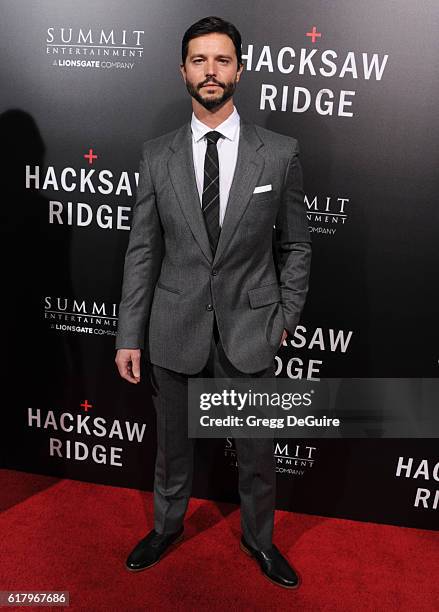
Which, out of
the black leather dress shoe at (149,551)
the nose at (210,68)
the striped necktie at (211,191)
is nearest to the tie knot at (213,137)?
the striped necktie at (211,191)

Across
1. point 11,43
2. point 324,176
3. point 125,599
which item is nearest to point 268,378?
point 324,176

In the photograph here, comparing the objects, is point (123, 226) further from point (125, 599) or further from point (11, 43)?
point (125, 599)

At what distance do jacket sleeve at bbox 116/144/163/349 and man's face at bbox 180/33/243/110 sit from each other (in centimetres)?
29

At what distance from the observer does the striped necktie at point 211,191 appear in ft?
6.00

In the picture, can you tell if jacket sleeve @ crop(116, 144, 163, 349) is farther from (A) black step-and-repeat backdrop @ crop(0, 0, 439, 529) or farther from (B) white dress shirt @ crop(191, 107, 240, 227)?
(A) black step-and-repeat backdrop @ crop(0, 0, 439, 529)

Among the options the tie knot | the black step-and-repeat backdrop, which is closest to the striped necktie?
the tie knot

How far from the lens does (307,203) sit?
2277 millimetres

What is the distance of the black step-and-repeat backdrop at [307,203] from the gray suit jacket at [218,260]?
0.38 m

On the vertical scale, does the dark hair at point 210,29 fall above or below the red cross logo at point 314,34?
below

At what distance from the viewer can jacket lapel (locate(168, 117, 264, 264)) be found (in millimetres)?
1801

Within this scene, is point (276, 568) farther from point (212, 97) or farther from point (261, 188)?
point (212, 97)

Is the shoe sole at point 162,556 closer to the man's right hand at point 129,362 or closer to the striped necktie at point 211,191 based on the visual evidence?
the man's right hand at point 129,362

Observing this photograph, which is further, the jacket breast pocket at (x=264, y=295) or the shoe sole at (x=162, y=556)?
the shoe sole at (x=162, y=556)

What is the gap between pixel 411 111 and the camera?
2.11 m
